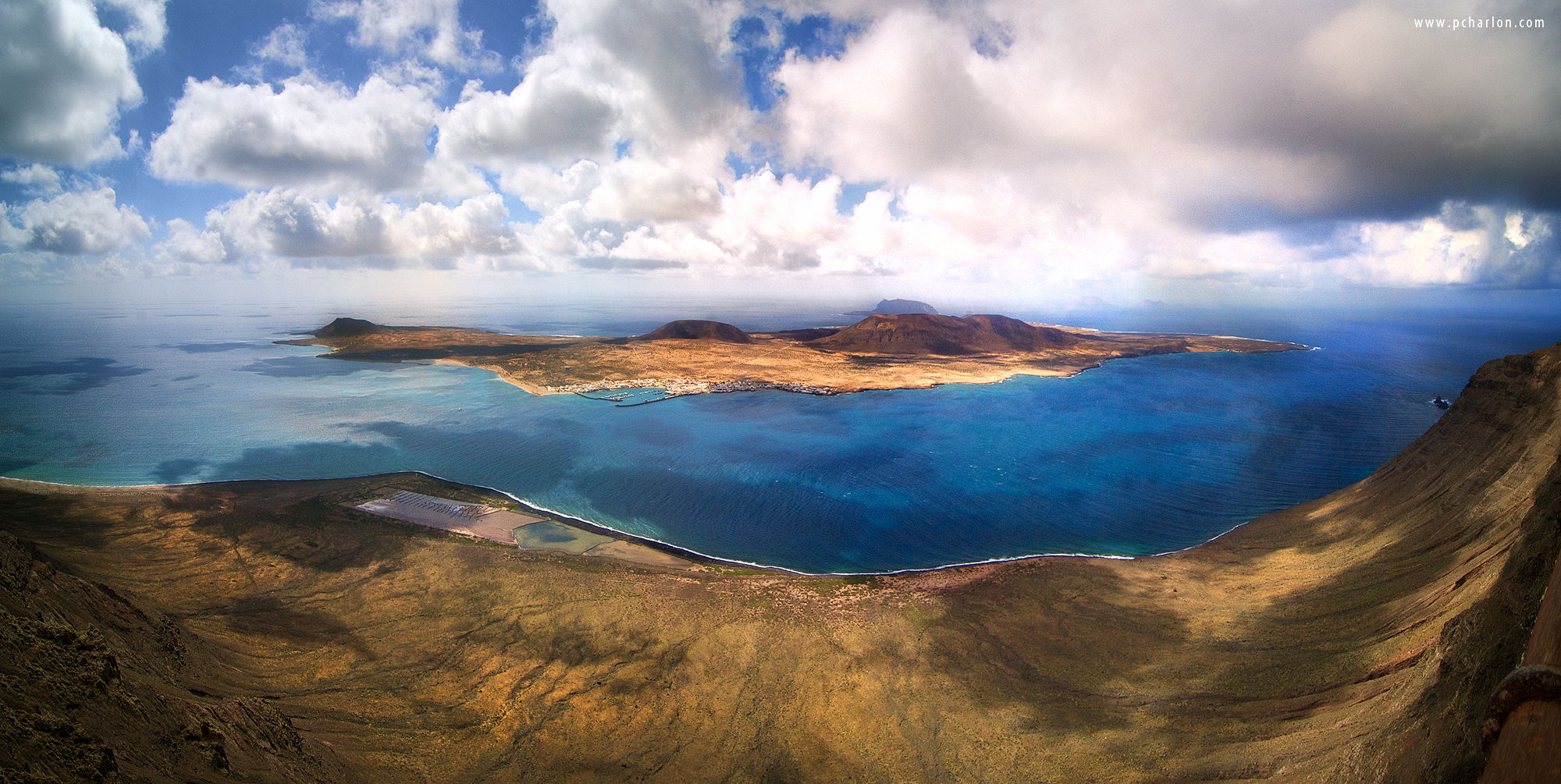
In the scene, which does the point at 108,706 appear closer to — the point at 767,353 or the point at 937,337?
the point at 767,353

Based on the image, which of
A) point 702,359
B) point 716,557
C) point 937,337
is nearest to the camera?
point 716,557

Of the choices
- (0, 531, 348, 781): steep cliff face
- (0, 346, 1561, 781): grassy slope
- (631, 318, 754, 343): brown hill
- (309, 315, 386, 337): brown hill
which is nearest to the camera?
(0, 531, 348, 781): steep cliff face

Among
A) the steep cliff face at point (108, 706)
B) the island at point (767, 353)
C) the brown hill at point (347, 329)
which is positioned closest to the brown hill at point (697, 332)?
the island at point (767, 353)

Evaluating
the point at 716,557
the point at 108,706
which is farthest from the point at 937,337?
the point at 108,706

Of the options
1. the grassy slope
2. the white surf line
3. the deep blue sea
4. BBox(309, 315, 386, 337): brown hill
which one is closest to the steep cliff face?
the grassy slope

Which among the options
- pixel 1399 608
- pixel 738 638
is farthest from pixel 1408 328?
pixel 738 638

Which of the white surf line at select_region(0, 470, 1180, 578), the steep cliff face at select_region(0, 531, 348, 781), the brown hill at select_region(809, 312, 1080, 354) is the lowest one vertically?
the white surf line at select_region(0, 470, 1180, 578)

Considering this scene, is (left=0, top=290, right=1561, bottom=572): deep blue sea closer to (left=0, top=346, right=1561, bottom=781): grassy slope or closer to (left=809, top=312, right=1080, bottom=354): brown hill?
(left=0, top=346, right=1561, bottom=781): grassy slope
